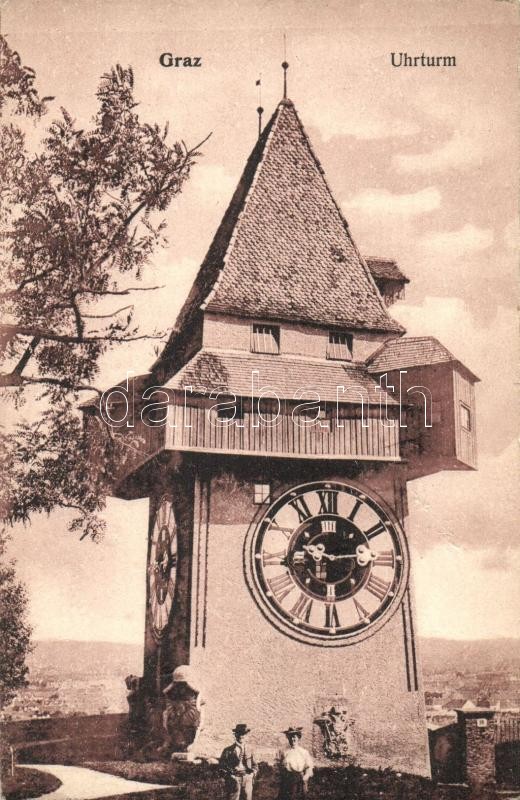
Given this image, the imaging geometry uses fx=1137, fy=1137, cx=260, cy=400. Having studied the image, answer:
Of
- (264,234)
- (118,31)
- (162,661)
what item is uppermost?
(118,31)

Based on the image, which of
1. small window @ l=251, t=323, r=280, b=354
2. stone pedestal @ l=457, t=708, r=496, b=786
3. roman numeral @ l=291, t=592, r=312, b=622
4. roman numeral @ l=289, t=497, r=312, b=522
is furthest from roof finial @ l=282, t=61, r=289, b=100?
stone pedestal @ l=457, t=708, r=496, b=786

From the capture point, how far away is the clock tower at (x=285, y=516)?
847cm

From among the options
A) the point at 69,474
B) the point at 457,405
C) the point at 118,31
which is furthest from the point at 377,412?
the point at 118,31

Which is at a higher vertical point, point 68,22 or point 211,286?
point 68,22

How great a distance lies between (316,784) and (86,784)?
1.62 metres

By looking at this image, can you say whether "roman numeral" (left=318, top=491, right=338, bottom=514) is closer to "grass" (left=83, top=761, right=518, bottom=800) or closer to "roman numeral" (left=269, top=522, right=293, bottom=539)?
"roman numeral" (left=269, top=522, right=293, bottom=539)

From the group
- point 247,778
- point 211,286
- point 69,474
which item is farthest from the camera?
point 211,286

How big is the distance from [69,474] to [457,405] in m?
3.04

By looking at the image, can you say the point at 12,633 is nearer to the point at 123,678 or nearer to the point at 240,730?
the point at 123,678

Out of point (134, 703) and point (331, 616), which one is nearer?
point (134, 703)

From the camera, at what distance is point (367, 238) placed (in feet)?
30.8

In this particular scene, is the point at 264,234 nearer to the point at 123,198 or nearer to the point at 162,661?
the point at 123,198

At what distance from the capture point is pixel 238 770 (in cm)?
789

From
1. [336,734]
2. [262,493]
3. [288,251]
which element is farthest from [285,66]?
[336,734]
